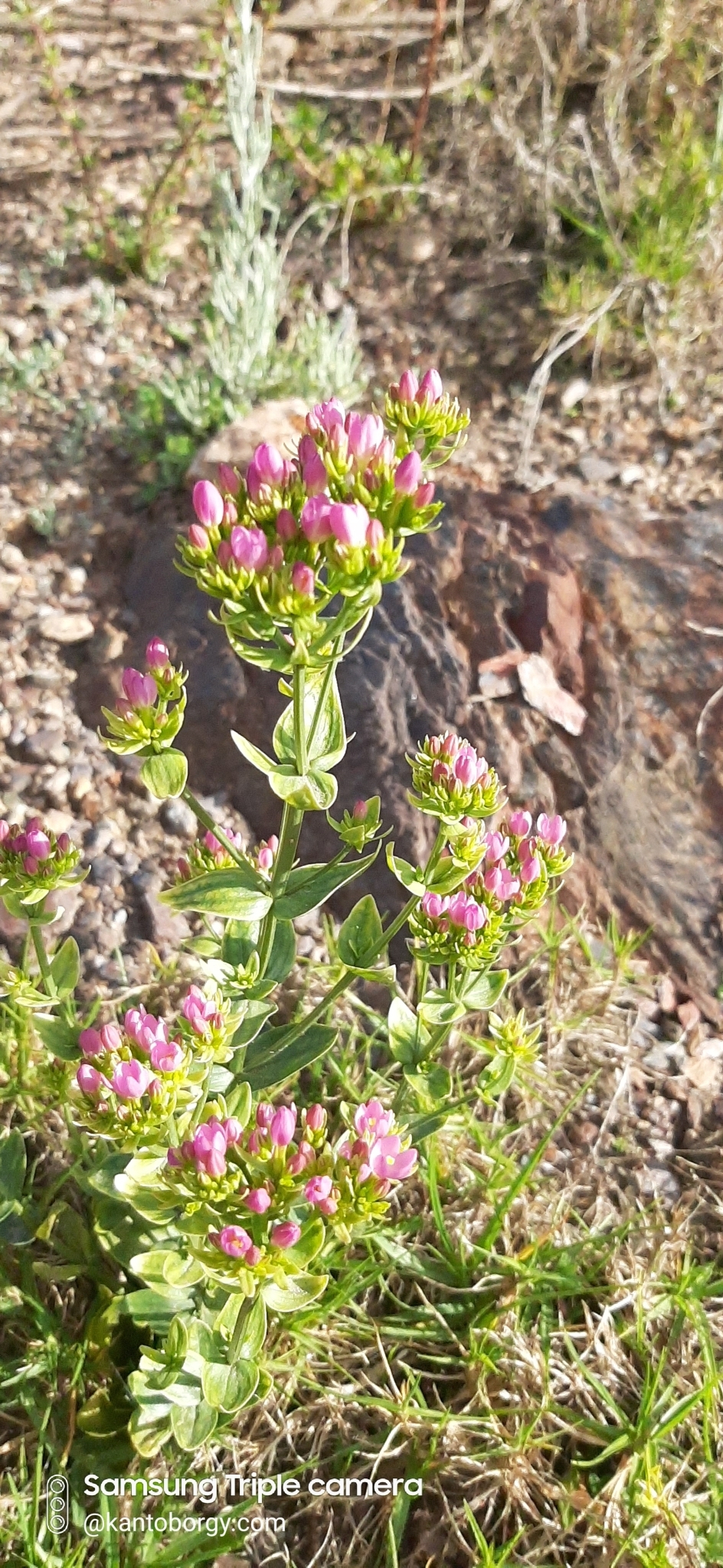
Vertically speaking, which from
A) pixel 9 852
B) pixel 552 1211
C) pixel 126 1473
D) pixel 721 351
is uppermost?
pixel 721 351

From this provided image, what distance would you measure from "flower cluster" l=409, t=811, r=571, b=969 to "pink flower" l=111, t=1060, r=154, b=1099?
62 cm

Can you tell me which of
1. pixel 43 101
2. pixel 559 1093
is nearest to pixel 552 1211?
pixel 559 1093

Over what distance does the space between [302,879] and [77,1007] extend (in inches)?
47.8

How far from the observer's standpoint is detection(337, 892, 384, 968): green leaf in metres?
2.31

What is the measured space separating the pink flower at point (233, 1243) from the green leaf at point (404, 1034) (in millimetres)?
686

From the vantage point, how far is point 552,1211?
2.79m

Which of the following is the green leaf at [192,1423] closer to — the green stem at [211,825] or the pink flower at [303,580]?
the green stem at [211,825]

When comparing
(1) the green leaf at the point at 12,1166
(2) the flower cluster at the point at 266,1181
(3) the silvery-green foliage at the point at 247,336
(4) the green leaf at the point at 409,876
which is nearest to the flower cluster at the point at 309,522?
(4) the green leaf at the point at 409,876

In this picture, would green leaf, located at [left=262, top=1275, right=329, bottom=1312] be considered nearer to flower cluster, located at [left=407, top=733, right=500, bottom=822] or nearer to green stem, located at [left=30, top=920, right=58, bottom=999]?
green stem, located at [left=30, top=920, right=58, bottom=999]

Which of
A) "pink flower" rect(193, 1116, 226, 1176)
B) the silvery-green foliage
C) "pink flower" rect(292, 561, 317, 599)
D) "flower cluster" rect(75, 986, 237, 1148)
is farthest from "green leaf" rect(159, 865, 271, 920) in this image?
the silvery-green foliage

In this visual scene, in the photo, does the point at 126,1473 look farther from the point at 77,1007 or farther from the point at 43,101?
the point at 43,101

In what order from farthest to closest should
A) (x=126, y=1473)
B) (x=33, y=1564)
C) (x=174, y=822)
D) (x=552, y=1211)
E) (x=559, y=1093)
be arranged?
(x=174, y=822) < (x=559, y=1093) < (x=552, y=1211) < (x=126, y=1473) < (x=33, y=1564)

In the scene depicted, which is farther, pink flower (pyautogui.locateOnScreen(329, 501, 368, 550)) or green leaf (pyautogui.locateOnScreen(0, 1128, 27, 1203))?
green leaf (pyautogui.locateOnScreen(0, 1128, 27, 1203))

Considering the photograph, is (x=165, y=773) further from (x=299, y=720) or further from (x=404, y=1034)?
(x=404, y=1034)
